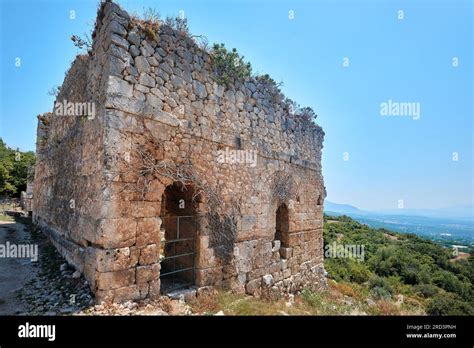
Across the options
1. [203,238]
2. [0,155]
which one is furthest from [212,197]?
[0,155]

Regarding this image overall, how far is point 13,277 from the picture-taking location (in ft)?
16.9

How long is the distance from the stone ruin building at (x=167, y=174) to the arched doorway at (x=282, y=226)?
0.03 m

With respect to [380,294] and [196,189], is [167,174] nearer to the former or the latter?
A: [196,189]

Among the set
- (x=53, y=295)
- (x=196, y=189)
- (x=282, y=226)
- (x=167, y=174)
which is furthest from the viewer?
(x=282, y=226)

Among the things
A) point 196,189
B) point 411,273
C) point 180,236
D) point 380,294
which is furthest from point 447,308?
point 196,189

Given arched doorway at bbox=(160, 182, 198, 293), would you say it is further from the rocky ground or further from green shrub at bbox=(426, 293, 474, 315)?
green shrub at bbox=(426, 293, 474, 315)

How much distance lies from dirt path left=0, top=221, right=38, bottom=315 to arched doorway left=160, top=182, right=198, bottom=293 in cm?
220

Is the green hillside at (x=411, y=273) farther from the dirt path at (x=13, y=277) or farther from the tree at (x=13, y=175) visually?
the tree at (x=13, y=175)

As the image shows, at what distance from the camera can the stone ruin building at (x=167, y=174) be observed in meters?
4.28

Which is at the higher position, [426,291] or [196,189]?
[196,189]

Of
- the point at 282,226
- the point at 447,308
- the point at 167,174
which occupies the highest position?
the point at 167,174

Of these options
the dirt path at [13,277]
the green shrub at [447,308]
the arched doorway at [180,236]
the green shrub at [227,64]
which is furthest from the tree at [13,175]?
the green shrub at [447,308]

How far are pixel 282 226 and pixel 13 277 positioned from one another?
6302 mm
